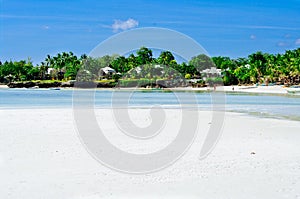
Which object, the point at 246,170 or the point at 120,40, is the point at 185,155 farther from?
Answer: the point at 120,40

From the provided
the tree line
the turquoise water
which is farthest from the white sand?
the tree line

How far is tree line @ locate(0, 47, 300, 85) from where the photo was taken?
283 feet

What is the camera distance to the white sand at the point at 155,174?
269 inches

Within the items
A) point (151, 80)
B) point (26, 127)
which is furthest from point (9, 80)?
point (26, 127)

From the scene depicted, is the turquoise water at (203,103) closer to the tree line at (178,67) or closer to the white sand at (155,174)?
the white sand at (155,174)

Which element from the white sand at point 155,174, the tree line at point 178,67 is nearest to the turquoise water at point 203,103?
the white sand at point 155,174

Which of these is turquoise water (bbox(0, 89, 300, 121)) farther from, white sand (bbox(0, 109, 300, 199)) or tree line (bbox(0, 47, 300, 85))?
tree line (bbox(0, 47, 300, 85))

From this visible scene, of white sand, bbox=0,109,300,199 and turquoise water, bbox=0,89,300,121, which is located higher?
white sand, bbox=0,109,300,199

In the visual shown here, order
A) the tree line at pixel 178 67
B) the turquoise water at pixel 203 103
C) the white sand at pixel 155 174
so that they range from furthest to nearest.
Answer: the tree line at pixel 178 67, the turquoise water at pixel 203 103, the white sand at pixel 155 174

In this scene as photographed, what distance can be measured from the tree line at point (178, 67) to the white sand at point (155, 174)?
65.3 meters

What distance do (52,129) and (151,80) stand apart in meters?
69.9

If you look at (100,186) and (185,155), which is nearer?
(100,186)

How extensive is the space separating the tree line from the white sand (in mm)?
65276

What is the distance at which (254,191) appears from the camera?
22.9 ft
